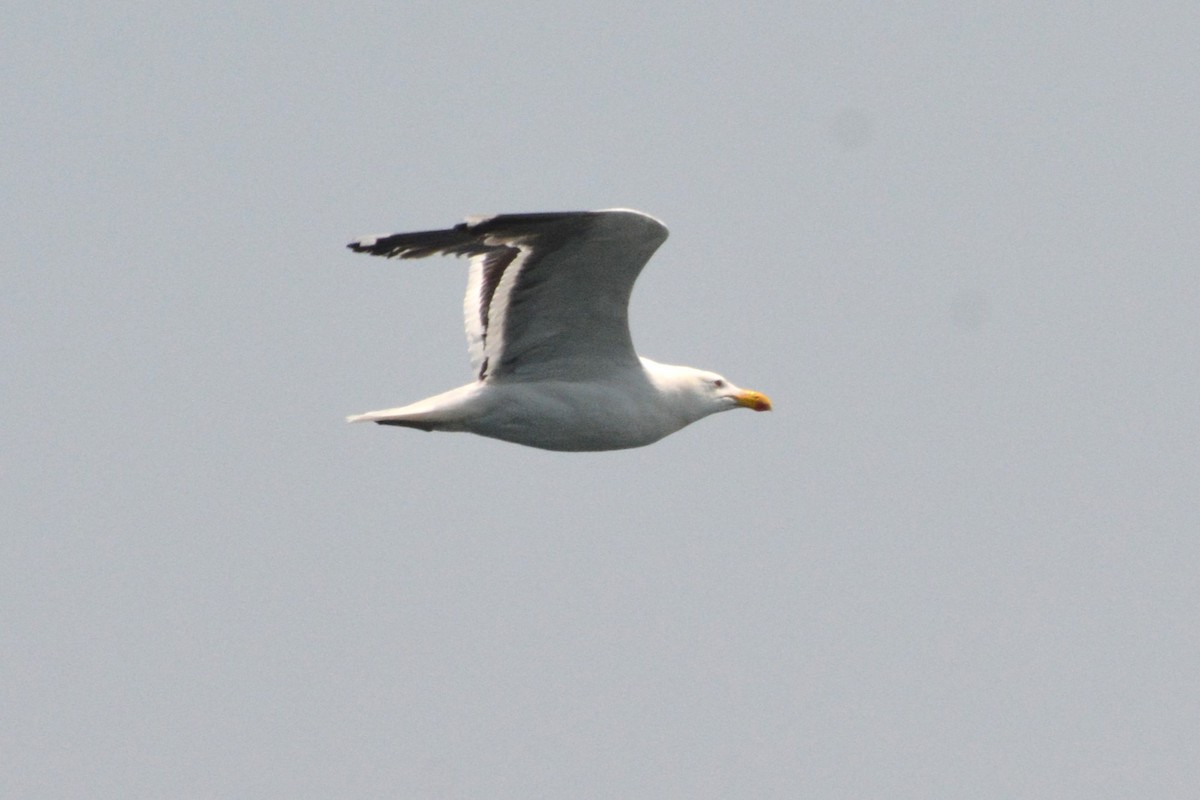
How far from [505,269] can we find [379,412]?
159cm

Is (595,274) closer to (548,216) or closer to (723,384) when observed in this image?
(548,216)

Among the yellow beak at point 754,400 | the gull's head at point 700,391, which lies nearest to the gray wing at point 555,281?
the gull's head at point 700,391

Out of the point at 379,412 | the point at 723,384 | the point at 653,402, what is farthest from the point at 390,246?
the point at 723,384

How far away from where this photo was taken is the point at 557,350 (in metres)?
14.1

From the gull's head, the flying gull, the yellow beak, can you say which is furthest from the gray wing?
the yellow beak

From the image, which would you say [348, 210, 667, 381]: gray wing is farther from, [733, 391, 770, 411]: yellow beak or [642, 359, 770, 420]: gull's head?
[733, 391, 770, 411]: yellow beak

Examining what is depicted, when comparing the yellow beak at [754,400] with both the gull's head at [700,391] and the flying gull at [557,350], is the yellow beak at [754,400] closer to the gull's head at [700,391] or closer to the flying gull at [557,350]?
the gull's head at [700,391]

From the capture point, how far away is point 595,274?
44.2 ft

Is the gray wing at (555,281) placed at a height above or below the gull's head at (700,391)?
above

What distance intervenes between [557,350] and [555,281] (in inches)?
26.3

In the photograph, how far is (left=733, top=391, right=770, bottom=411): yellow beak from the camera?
51.5 ft

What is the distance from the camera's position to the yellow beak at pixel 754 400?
618 inches

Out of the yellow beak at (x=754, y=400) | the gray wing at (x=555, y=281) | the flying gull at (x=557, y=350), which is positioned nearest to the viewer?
the gray wing at (x=555, y=281)

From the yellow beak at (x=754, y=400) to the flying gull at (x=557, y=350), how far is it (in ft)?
3.59
